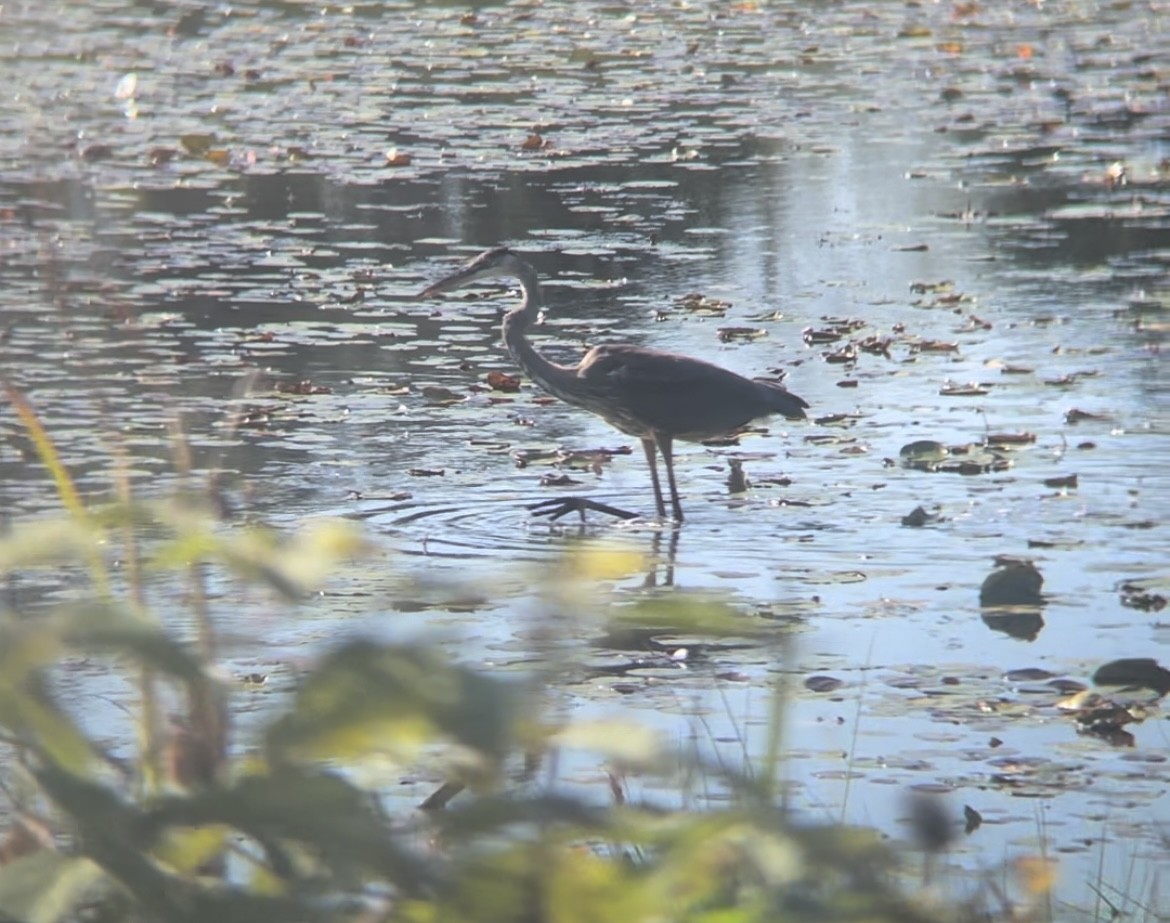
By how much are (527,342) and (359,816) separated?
7558 mm

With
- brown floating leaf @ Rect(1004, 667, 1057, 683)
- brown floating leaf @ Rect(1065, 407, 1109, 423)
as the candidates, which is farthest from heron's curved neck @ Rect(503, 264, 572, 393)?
brown floating leaf @ Rect(1004, 667, 1057, 683)

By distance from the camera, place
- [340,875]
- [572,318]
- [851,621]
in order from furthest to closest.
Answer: [572,318]
[851,621]
[340,875]

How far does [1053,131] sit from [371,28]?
1024 cm

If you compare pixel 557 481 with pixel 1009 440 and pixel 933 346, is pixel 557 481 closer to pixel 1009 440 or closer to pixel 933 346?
pixel 1009 440

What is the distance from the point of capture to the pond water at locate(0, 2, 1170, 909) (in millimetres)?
4758

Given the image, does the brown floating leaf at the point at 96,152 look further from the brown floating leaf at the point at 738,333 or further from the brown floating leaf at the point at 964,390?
the brown floating leaf at the point at 964,390

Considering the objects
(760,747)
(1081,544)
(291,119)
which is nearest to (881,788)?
(760,747)

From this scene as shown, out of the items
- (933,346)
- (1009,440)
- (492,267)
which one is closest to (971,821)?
(1009,440)

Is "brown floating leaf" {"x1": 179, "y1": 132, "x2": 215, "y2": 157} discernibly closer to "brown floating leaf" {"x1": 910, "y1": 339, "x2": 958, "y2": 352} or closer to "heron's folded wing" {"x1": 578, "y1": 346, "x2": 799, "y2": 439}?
"brown floating leaf" {"x1": 910, "y1": 339, "x2": 958, "y2": 352}

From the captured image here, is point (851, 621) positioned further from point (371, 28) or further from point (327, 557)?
point (371, 28)

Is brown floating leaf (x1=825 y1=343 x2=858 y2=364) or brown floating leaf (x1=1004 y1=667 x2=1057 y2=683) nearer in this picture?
brown floating leaf (x1=1004 y1=667 x2=1057 y2=683)

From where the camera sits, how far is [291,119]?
17.5 m

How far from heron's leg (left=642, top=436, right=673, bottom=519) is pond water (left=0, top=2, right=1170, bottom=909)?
141 millimetres

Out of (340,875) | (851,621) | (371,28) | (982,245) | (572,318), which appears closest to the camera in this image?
(340,875)
